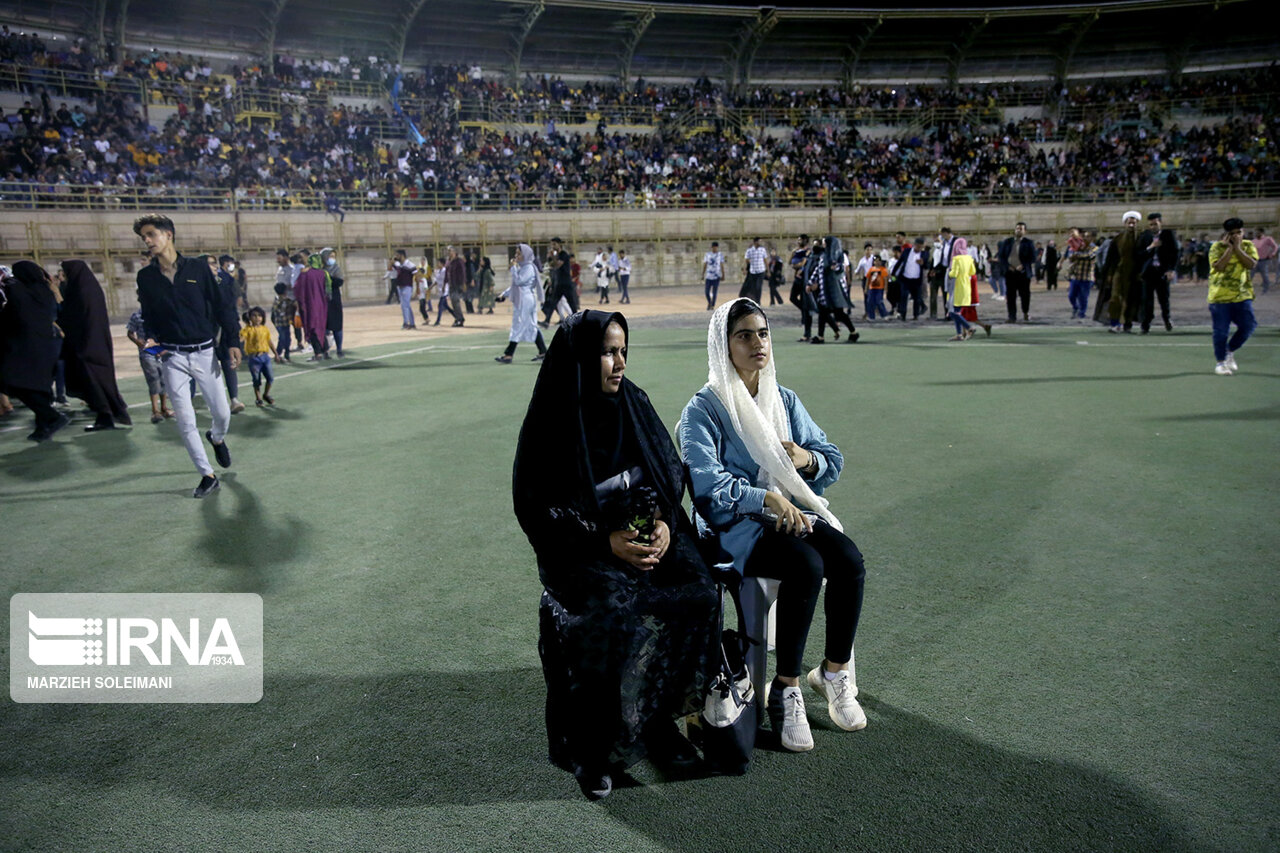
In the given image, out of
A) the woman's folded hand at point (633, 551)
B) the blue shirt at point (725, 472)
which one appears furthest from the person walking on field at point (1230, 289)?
the woman's folded hand at point (633, 551)

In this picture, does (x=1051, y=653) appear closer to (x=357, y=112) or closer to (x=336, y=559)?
(x=336, y=559)

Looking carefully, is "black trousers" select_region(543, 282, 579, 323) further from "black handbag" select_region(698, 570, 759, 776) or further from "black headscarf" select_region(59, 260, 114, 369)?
"black handbag" select_region(698, 570, 759, 776)

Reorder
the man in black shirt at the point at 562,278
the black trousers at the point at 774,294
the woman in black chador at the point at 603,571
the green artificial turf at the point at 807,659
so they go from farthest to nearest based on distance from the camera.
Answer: the black trousers at the point at 774,294
the man in black shirt at the point at 562,278
the woman in black chador at the point at 603,571
the green artificial turf at the point at 807,659

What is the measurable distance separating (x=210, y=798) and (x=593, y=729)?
116 cm

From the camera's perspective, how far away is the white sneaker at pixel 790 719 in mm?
2729

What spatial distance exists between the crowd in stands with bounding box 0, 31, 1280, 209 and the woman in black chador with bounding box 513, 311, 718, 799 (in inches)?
1007

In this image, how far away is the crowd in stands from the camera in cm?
2550

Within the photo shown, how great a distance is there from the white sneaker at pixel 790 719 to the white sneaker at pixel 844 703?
110mm

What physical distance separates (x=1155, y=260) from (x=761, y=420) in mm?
12232

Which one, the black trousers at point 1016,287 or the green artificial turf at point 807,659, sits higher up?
the black trousers at point 1016,287

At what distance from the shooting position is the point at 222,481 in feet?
20.8

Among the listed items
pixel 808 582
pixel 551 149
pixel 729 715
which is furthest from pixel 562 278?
pixel 551 149

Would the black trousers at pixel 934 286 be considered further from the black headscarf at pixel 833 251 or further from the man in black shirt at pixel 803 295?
the black headscarf at pixel 833 251

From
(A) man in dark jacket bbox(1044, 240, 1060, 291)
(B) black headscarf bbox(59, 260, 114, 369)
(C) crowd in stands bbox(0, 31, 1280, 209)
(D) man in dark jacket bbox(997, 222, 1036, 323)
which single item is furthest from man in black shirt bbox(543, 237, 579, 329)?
(C) crowd in stands bbox(0, 31, 1280, 209)
